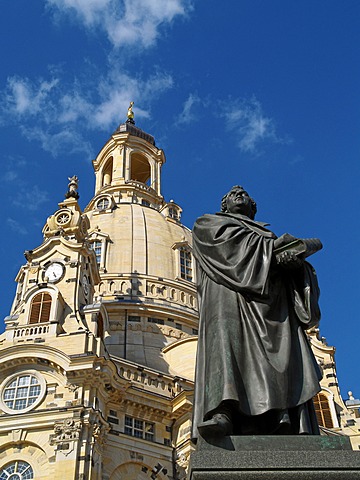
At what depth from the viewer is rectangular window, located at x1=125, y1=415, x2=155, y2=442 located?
32156 millimetres

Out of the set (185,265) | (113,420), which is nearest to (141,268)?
(185,265)

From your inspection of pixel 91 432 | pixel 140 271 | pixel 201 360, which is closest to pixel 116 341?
pixel 140 271

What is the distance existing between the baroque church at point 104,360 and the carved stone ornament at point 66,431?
5 centimetres

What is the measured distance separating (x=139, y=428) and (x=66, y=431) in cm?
569

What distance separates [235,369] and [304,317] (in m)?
0.96

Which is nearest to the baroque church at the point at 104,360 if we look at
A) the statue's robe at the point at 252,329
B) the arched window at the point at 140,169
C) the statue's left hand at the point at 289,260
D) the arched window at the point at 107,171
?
the arched window at the point at 107,171

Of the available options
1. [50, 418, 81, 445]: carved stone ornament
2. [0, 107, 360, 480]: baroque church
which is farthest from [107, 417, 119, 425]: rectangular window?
[50, 418, 81, 445]: carved stone ornament

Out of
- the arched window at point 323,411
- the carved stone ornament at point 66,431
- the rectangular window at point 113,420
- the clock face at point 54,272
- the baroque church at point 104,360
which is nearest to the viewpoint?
the carved stone ornament at point 66,431

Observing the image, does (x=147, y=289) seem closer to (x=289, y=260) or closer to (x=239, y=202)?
(x=239, y=202)

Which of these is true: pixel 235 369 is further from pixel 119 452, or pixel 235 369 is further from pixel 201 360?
pixel 119 452

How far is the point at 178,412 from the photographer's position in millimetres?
33375

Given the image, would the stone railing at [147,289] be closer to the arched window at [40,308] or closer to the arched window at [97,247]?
the arched window at [97,247]

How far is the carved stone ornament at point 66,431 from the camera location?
2780 cm

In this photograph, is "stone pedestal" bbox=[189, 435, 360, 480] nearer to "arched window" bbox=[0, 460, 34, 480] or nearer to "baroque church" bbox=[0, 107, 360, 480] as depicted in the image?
"baroque church" bbox=[0, 107, 360, 480]
